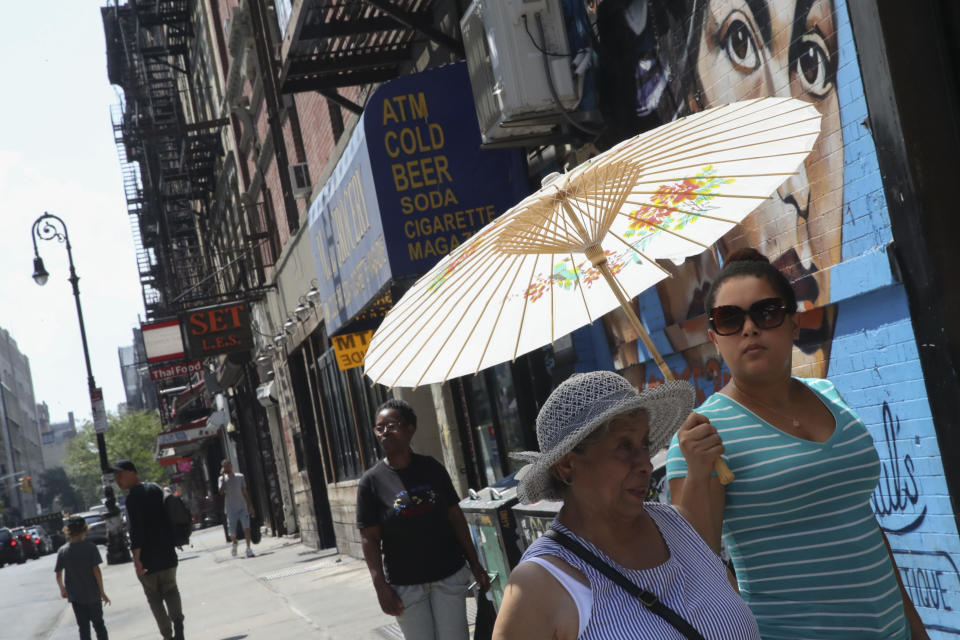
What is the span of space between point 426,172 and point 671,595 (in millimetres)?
6869

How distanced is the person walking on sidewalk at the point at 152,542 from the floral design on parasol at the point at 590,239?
7.56 meters

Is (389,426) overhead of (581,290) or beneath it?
beneath

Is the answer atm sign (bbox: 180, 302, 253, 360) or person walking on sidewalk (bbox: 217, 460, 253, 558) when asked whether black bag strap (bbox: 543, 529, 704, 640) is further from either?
atm sign (bbox: 180, 302, 253, 360)

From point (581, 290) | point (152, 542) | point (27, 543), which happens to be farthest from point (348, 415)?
point (27, 543)

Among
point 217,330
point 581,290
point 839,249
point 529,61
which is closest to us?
point 581,290

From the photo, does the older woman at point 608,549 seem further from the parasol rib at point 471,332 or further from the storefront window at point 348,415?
the storefront window at point 348,415

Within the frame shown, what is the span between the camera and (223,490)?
23.5 metres

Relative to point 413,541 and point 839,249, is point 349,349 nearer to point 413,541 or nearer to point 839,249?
point 413,541

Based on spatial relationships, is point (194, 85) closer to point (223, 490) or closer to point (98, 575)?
point (223, 490)

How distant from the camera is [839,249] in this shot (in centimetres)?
517

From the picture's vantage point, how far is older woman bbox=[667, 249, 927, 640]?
2.61 m

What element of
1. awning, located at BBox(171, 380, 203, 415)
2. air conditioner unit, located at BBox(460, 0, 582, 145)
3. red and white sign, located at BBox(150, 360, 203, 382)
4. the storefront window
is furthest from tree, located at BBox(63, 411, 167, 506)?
air conditioner unit, located at BBox(460, 0, 582, 145)

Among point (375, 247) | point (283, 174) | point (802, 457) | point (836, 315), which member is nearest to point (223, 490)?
point (283, 174)

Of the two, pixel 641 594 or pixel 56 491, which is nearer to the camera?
pixel 641 594
